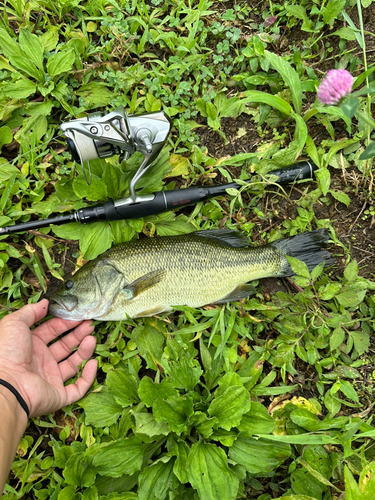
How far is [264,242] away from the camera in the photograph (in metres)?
3.44

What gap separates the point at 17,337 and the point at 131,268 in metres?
1.10

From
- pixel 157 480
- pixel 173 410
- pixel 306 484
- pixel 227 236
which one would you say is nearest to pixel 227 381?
pixel 173 410

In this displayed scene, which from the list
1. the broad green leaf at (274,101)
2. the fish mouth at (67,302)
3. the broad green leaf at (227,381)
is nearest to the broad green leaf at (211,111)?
the broad green leaf at (274,101)

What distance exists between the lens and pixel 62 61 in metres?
3.33

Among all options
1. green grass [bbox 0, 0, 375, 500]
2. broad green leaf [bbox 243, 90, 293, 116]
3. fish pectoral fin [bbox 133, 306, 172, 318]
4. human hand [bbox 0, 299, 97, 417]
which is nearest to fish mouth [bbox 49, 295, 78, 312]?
human hand [bbox 0, 299, 97, 417]

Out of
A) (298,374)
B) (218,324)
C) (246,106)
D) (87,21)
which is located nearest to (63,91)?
(87,21)

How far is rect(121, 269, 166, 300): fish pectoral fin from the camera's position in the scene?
10.1 feet

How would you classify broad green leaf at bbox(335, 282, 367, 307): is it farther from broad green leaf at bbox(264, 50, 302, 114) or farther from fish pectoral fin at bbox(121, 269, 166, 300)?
broad green leaf at bbox(264, 50, 302, 114)

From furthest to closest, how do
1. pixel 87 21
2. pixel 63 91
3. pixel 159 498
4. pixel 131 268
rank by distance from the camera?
pixel 87 21 → pixel 63 91 → pixel 131 268 → pixel 159 498

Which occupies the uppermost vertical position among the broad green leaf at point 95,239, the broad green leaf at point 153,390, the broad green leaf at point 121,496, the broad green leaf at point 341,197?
the broad green leaf at point 95,239

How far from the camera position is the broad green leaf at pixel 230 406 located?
8.82 feet

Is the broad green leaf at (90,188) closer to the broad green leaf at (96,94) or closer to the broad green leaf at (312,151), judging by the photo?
the broad green leaf at (96,94)

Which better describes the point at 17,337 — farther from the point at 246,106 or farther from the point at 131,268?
Answer: the point at 246,106

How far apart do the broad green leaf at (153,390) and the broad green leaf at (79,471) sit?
2.46ft
